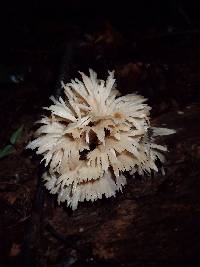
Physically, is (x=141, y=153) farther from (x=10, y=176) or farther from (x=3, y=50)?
(x=3, y=50)

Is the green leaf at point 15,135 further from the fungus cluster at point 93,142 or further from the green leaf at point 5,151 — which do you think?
the fungus cluster at point 93,142

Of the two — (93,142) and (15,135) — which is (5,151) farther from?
(93,142)

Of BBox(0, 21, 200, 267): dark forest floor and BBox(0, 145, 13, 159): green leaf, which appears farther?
BBox(0, 145, 13, 159): green leaf

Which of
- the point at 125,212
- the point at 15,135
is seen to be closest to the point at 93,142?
the point at 125,212

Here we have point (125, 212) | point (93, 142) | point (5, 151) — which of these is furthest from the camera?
point (5, 151)

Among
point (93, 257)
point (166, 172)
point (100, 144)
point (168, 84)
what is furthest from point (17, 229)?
point (168, 84)

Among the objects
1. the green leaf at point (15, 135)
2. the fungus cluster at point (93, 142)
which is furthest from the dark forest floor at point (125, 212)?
the fungus cluster at point (93, 142)

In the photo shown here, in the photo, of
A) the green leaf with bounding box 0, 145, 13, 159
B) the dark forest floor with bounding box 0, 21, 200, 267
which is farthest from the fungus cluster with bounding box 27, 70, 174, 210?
the green leaf with bounding box 0, 145, 13, 159

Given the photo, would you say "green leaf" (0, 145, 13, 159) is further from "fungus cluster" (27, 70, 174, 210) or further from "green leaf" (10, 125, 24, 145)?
"fungus cluster" (27, 70, 174, 210)

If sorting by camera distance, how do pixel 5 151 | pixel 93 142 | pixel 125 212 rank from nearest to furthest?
pixel 93 142 → pixel 125 212 → pixel 5 151
